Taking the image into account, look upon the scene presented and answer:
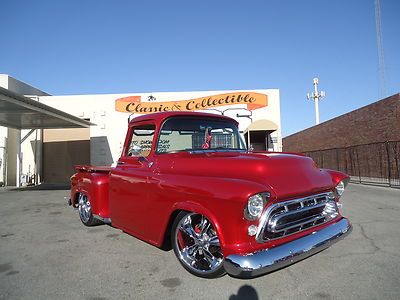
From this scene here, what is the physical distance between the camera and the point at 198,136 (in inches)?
172

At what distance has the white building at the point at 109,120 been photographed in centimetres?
1745

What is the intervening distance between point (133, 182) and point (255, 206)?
2.00 meters

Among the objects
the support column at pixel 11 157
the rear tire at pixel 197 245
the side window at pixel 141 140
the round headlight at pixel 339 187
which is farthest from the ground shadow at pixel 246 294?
the support column at pixel 11 157

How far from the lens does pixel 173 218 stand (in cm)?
357

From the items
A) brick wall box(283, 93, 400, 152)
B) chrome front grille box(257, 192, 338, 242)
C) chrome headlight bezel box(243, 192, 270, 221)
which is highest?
brick wall box(283, 93, 400, 152)

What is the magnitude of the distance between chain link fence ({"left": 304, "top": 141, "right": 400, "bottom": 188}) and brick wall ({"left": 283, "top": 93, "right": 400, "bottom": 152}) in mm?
694

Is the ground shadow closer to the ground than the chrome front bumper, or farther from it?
closer to the ground

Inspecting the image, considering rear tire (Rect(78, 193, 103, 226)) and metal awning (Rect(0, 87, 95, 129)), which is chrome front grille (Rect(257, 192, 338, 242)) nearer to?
rear tire (Rect(78, 193, 103, 226))

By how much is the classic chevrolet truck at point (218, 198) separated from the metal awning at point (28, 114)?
895 centimetres

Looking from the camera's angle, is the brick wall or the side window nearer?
the side window

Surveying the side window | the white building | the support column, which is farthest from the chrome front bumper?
the support column

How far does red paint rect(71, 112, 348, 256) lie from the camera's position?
9.28 feet

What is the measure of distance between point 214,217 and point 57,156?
1886 centimetres

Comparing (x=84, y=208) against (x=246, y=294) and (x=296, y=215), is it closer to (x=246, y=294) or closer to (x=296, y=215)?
(x=246, y=294)
